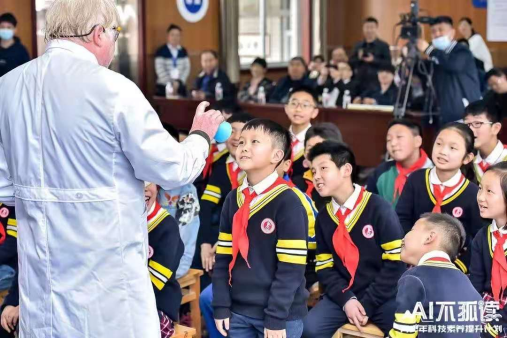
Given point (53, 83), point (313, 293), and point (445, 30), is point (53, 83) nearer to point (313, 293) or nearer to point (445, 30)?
point (313, 293)

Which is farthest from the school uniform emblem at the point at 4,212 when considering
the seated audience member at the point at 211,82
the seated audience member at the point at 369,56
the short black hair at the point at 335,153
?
the seated audience member at the point at 369,56

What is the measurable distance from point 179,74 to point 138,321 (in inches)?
258

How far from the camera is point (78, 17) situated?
6.15 ft

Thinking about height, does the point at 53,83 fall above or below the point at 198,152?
above

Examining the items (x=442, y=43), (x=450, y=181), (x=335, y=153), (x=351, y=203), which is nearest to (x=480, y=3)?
(x=442, y=43)

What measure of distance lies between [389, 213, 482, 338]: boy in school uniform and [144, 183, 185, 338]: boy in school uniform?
34.1 inches

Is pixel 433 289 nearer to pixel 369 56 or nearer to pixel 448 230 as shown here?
pixel 448 230

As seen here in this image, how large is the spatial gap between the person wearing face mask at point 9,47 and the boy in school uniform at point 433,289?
4780 millimetres

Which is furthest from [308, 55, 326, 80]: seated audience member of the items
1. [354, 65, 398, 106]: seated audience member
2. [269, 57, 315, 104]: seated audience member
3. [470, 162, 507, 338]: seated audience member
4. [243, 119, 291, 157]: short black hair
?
[470, 162, 507, 338]: seated audience member

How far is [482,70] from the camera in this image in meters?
6.34

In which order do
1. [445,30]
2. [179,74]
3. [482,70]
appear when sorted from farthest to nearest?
1. [179,74]
2. [482,70]
3. [445,30]

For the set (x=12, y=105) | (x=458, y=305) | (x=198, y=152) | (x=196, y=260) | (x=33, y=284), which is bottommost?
(x=196, y=260)

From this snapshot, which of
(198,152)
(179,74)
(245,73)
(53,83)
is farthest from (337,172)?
(245,73)

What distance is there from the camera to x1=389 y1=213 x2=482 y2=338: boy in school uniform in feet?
7.50
